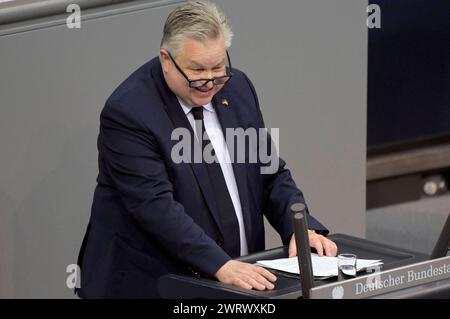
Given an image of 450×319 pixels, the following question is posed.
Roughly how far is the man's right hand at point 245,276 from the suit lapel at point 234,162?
37cm

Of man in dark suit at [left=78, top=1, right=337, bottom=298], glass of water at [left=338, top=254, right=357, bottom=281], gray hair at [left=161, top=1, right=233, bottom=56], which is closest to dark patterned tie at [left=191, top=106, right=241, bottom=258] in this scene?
man in dark suit at [left=78, top=1, right=337, bottom=298]

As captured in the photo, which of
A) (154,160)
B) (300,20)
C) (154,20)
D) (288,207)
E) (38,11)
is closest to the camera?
(154,160)

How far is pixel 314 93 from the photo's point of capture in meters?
4.92

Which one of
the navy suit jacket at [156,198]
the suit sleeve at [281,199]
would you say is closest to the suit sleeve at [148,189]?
the navy suit jacket at [156,198]

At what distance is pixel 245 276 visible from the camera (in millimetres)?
3076

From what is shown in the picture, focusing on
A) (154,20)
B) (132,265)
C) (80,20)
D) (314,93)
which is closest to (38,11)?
(80,20)

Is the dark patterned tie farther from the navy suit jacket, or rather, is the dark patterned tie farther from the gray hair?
the gray hair

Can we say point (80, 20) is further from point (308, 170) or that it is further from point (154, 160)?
point (308, 170)

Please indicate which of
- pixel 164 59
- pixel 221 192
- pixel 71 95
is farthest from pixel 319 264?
pixel 71 95

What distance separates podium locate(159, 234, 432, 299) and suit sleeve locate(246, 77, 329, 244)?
163 mm

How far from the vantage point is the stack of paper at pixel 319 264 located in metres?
3.09

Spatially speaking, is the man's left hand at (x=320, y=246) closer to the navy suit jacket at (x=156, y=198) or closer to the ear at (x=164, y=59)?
the navy suit jacket at (x=156, y=198)

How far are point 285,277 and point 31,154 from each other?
1.33 m

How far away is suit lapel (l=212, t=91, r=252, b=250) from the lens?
354 cm
